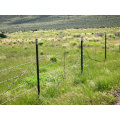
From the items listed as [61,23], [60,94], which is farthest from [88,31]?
[60,94]

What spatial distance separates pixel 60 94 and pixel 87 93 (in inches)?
34.6

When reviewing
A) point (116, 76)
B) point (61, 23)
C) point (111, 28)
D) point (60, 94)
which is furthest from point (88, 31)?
point (60, 94)

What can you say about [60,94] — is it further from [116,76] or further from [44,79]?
[116,76]

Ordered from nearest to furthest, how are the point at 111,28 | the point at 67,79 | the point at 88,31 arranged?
the point at 67,79 → the point at 111,28 → the point at 88,31

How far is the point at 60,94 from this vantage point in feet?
16.0

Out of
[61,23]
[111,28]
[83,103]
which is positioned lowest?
[83,103]

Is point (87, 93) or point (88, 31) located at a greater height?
point (88, 31)

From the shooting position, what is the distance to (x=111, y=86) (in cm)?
547

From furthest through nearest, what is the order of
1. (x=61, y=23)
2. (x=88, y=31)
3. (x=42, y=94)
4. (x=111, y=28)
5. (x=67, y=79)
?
(x=61, y=23) → (x=88, y=31) → (x=111, y=28) → (x=67, y=79) → (x=42, y=94)

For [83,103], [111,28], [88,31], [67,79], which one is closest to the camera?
[83,103]

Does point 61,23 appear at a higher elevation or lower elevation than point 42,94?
higher

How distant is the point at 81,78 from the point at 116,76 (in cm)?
154

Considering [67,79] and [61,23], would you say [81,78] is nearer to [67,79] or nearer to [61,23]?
[67,79]

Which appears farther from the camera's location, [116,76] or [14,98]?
[116,76]
